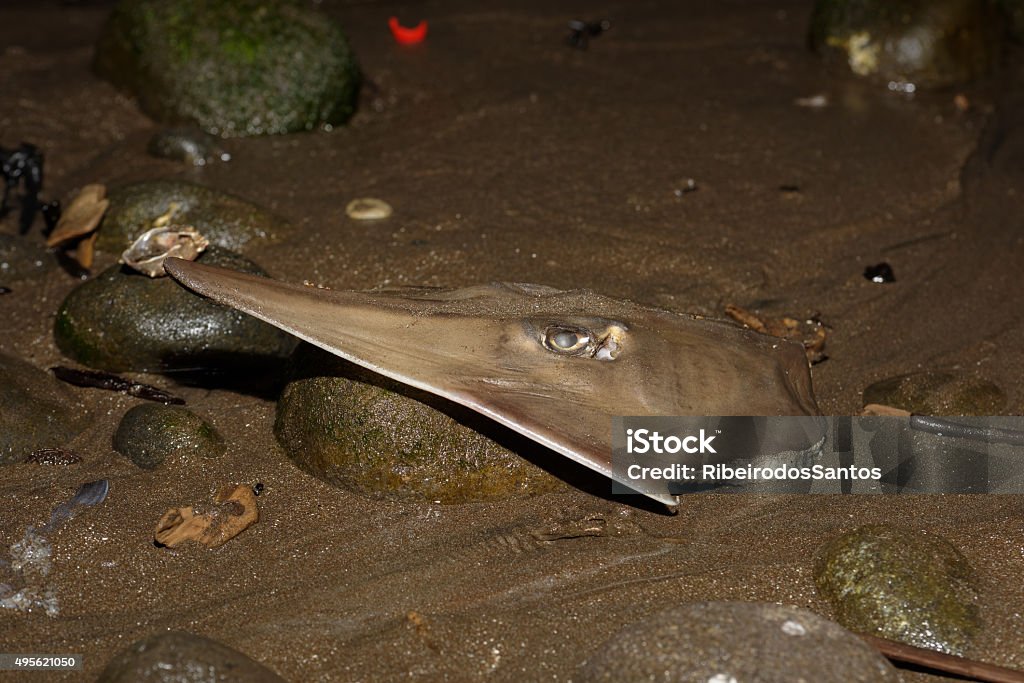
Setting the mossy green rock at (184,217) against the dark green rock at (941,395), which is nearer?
the dark green rock at (941,395)

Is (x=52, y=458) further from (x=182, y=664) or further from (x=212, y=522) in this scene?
(x=182, y=664)

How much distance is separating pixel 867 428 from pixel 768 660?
1633mm

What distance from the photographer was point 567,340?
3465 millimetres

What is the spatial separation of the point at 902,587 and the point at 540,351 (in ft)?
4.52

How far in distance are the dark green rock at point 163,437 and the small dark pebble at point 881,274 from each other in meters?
3.42

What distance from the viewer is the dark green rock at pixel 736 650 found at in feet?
9.31

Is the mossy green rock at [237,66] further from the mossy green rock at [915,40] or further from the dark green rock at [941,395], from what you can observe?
the dark green rock at [941,395]

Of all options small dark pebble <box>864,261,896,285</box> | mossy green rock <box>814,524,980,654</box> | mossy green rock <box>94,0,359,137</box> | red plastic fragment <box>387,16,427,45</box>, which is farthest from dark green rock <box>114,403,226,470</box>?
red plastic fragment <box>387,16,427,45</box>

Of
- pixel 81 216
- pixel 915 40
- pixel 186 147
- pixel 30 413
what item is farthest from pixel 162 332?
pixel 915 40

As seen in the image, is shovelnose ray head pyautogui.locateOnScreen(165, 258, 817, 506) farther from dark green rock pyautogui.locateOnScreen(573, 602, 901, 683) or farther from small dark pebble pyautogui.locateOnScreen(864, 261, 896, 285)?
small dark pebble pyautogui.locateOnScreen(864, 261, 896, 285)

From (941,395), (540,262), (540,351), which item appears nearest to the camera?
(540,351)

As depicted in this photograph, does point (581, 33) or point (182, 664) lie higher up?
point (581, 33)

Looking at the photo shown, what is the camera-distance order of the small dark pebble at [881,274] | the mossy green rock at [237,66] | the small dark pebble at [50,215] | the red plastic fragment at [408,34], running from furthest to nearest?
the red plastic fragment at [408,34] → the mossy green rock at [237,66] → the small dark pebble at [50,215] → the small dark pebble at [881,274]

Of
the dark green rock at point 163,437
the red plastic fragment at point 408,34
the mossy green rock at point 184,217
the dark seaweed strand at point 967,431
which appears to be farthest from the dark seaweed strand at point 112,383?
the red plastic fragment at point 408,34
